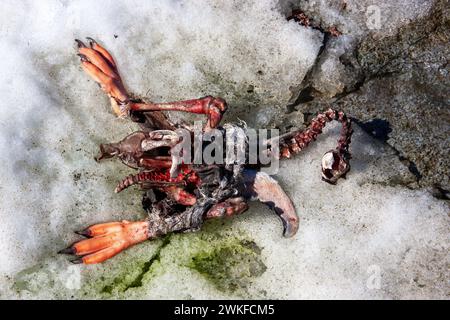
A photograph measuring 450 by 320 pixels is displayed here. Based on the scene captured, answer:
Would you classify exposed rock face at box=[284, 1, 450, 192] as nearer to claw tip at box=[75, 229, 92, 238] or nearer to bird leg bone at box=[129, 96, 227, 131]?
bird leg bone at box=[129, 96, 227, 131]

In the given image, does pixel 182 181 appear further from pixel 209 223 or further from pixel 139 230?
pixel 139 230

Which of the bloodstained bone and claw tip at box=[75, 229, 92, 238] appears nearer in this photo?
the bloodstained bone

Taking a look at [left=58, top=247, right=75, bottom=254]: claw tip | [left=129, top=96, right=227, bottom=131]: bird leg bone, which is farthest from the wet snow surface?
[left=129, top=96, right=227, bottom=131]: bird leg bone

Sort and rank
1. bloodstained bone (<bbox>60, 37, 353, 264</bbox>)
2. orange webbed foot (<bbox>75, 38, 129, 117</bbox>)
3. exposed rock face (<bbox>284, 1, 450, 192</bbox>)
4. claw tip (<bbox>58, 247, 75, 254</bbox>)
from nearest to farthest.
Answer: bloodstained bone (<bbox>60, 37, 353, 264</bbox>), claw tip (<bbox>58, 247, 75, 254</bbox>), exposed rock face (<bbox>284, 1, 450, 192</bbox>), orange webbed foot (<bbox>75, 38, 129, 117</bbox>)

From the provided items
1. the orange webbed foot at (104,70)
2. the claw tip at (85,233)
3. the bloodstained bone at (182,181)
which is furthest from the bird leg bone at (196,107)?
the claw tip at (85,233)

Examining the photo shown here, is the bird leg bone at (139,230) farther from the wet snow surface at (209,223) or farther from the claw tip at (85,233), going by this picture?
the wet snow surface at (209,223)

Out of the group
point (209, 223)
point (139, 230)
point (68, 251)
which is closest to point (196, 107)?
point (209, 223)
